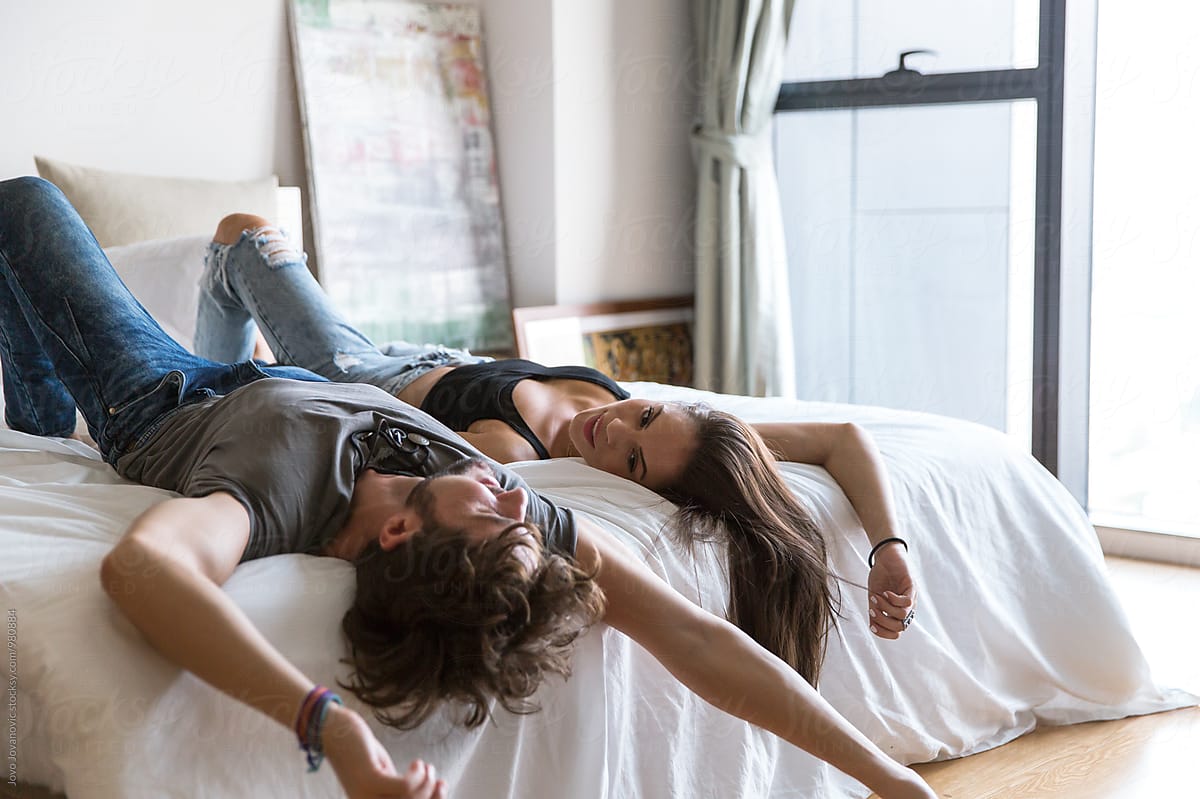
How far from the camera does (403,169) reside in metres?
3.54

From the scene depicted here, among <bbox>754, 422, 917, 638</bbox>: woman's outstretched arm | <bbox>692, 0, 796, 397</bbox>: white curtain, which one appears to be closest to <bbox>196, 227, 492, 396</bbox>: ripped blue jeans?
<bbox>754, 422, 917, 638</bbox>: woman's outstretched arm

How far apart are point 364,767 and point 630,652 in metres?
0.55

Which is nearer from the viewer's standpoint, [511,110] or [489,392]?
[489,392]

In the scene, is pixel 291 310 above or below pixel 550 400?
above

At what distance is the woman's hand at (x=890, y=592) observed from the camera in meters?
1.73

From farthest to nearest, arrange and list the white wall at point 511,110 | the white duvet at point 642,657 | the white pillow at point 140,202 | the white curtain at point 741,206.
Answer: the white curtain at point 741,206, the white wall at point 511,110, the white pillow at point 140,202, the white duvet at point 642,657

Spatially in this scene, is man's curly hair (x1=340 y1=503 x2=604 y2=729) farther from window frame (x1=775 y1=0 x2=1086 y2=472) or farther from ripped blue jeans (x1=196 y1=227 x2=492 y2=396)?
window frame (x1=775 y1=0 x2=1086 y2=472)

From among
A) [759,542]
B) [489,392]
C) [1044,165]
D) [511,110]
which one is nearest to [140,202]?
[489,392]

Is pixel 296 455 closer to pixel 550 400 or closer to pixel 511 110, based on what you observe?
pixel 550 400

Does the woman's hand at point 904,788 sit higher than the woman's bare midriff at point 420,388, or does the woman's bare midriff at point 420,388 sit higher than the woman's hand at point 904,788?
the woman's bare midriff at point 420,388

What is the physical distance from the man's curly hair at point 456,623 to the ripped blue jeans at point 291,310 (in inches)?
42.2

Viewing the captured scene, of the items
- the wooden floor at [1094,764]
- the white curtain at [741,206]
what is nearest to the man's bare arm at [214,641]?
the wooden floor at [1094,764]

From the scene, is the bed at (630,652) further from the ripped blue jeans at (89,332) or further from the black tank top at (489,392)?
the black tank top at (489,392)

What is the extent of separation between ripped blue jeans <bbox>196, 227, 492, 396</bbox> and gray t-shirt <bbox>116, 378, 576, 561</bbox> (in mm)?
623
